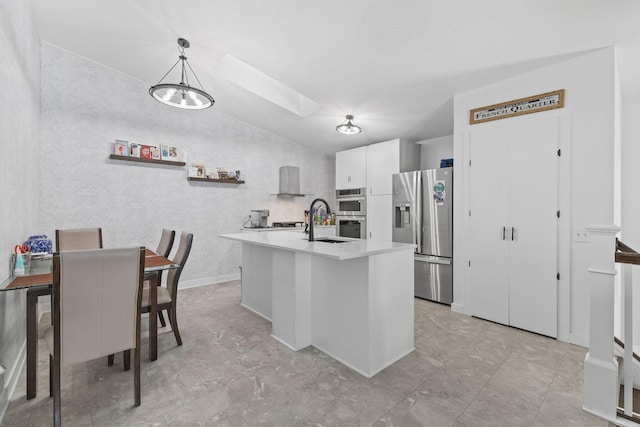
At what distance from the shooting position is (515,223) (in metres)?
3.01

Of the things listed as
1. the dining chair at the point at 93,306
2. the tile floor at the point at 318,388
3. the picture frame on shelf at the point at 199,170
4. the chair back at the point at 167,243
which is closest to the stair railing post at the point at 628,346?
the tile floor at the point at 318,388

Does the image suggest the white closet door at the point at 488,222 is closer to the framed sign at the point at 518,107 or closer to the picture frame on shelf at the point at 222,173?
the framed sign at the point at 518,107

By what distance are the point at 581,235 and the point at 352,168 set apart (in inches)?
137

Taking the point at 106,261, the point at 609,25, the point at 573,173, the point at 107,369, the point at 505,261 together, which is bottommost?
the point at 107,369

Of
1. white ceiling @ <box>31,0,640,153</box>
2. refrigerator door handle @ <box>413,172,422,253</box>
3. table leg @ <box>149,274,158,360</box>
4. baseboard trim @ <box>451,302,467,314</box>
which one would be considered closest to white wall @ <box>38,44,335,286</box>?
white ceiling @ <box>31,0,640,153</box>

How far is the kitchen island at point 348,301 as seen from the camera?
2115 mm

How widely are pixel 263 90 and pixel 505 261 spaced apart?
3700mm

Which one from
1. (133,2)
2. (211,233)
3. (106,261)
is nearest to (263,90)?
(133,2)

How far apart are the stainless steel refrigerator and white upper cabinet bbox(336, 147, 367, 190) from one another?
1.00 meters

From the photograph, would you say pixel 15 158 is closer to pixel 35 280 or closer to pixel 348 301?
pixel 35 280

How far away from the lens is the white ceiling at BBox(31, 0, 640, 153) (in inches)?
86.5

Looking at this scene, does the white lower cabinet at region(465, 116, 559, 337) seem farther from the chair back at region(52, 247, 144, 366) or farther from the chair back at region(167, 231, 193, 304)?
the chair back at region(52, 247, 144, 366)

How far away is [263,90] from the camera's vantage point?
402 cm

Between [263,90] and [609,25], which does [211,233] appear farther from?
[609,25]
